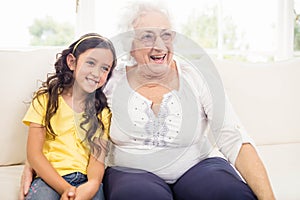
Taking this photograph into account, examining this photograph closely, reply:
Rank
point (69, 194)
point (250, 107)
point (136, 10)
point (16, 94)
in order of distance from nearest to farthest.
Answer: point (69, 194), point (136, 10), point (16, 94), point (250, 107)

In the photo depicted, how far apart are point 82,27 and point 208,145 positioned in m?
1.39

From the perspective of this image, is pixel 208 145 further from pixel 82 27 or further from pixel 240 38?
pixel 240 38

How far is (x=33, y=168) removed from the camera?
1.36m

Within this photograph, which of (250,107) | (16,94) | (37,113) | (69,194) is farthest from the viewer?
(250,107)

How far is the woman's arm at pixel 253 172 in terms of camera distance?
125 centimetres

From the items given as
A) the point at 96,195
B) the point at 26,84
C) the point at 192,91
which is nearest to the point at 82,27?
the point at 26,84

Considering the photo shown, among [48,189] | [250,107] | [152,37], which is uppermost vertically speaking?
[152,37]

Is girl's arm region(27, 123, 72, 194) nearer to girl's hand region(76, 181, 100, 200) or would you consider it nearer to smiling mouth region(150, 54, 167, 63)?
girl's hand region(76, 181, 100, 200)

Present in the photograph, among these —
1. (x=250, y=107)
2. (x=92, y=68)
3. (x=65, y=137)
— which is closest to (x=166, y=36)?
(x=92, y=68)

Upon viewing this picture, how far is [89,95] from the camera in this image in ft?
4.86

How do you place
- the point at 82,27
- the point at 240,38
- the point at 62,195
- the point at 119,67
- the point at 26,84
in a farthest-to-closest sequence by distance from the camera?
the point at 240,38
the point at 82,27
the point at 26,84
the point at 119,67
the point at 62,195

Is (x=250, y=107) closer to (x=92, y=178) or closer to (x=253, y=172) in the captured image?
(x=253, y=172)

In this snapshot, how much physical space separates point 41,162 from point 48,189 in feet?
0.30

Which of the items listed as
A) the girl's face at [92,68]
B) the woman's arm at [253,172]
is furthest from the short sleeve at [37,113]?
the woman's arm at [253,172]
